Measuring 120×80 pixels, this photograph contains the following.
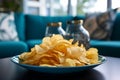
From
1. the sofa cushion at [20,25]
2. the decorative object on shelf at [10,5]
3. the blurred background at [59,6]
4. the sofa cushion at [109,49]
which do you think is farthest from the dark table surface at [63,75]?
the decorative object on shelf at [10,5]

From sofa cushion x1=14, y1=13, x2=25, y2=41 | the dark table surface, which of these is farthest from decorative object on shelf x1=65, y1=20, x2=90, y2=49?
sofa cushion x1=14, y1=13, x2=25, y2=41

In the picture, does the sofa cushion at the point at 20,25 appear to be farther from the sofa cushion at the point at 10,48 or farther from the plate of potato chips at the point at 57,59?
the plate of potato chips at the point at 57,59

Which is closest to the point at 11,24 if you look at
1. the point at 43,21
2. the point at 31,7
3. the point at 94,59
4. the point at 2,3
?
the point at 43,21

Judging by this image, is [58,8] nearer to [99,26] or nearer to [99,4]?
[99,4]

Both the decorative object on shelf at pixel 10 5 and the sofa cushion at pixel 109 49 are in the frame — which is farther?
the decorative object on shelf at pixel 10 5

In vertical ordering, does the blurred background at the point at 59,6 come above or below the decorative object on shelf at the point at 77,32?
above

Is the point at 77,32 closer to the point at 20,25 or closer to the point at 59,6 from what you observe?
the point at 20,25

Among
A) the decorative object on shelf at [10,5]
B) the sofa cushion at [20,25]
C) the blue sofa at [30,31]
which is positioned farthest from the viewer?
the decorative object on shelf at [10,5]

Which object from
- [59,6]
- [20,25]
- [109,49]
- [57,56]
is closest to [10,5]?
[59,6]
